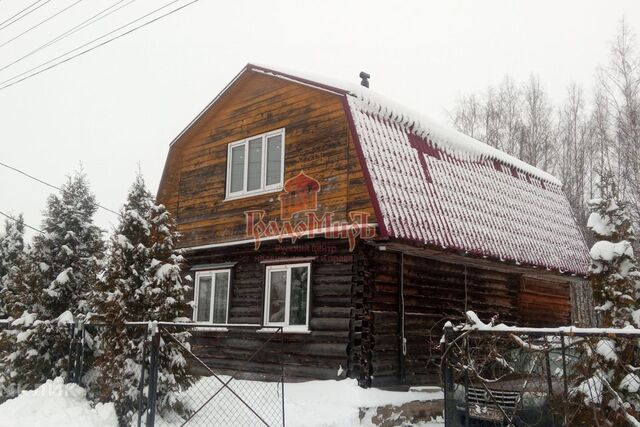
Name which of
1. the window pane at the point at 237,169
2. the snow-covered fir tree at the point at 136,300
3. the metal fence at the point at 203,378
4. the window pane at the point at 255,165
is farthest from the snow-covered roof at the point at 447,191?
the snow-covered fir tree at the point at 136,300

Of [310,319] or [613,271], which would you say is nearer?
[613,271]

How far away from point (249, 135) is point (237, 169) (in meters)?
0.86

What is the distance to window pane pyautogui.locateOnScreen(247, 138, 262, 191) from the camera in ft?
42.5

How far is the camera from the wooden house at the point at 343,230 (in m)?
10.7

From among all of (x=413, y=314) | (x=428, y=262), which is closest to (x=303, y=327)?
(x=413, y=314)

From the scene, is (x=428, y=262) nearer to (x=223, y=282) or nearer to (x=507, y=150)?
(x=223, y=282)

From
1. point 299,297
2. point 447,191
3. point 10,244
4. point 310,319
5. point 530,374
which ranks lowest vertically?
point 530,374

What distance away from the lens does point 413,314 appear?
38.2 feet

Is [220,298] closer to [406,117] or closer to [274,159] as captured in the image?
[274,159]

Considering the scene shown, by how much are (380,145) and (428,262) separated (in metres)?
2.86

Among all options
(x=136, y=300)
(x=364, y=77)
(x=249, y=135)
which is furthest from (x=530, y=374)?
(x=364, y=77)

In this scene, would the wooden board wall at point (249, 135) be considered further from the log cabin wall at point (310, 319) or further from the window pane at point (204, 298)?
the window pane at point (204, 298)

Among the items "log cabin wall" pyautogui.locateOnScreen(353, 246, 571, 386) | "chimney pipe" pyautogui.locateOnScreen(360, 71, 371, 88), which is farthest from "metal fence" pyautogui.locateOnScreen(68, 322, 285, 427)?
"chimney pipe" pyautogui.locateOnScreen(360, 71, 371, 88)

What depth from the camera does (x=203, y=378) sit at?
11188 millimetres
